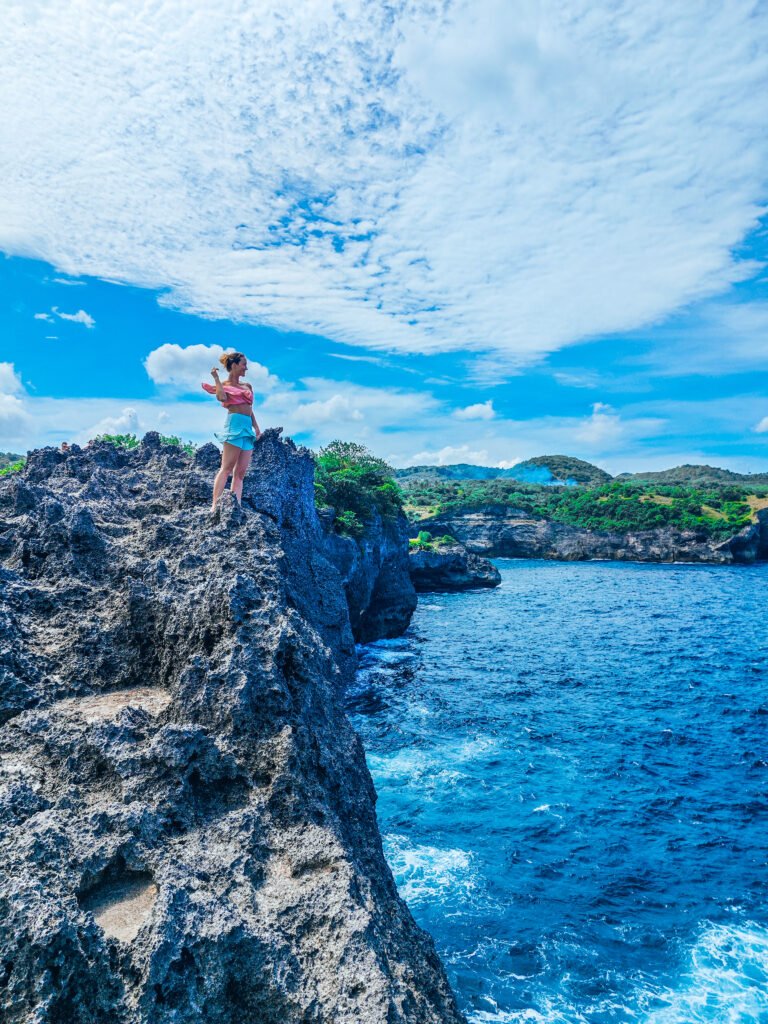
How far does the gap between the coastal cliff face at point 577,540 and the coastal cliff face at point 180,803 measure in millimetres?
107501

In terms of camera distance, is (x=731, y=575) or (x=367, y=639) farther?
(x=731, y=575)

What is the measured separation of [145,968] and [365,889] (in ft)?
8.00

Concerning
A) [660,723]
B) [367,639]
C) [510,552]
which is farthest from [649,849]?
[510,552]

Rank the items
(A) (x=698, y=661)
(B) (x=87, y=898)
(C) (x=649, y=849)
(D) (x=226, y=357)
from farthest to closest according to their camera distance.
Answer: (A) (x=698, y=661), (C) (x=649, y=849), (D) (x=226, y=357), (B) (x=87, y=898)

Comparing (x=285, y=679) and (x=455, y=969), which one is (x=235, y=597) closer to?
(x=285, y=679)

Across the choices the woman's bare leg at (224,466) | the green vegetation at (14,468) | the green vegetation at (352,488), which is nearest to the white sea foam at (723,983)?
the woman's bare leg at (224,466)

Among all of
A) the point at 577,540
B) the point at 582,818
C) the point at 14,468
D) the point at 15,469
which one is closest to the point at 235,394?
the point at 15,469

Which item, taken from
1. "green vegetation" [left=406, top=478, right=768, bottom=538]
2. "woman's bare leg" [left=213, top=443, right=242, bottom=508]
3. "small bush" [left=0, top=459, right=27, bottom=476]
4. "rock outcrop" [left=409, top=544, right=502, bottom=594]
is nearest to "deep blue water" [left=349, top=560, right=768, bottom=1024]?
"woman's bare leg" [left=213, top=443, right=242, bottom=508]

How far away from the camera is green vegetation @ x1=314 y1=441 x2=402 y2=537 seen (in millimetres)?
47781

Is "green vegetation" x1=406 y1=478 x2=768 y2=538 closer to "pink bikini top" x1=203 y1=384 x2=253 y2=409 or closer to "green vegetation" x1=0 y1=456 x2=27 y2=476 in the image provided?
"green vegetation" x1=0 y1=456 x2=27 y2=476

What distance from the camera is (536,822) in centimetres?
2027

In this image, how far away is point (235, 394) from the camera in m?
13.0

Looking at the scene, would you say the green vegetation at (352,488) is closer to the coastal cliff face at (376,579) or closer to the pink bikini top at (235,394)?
the coastal cliff face at (376,579)

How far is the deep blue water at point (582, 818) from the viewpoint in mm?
13609
